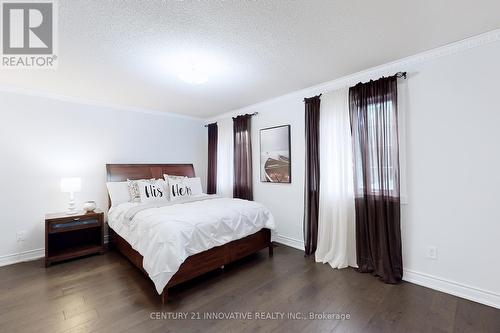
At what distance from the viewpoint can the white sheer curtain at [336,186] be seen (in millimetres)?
2859

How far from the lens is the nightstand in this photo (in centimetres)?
298

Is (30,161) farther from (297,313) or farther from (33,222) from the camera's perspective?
(297,313)

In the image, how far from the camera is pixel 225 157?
15.5 ft

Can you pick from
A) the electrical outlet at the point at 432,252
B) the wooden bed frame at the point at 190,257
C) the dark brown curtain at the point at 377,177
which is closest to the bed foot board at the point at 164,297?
the wooden bed frame at the point at 190,257

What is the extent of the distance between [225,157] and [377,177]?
293 cm

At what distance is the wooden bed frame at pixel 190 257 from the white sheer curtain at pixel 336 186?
0.84m

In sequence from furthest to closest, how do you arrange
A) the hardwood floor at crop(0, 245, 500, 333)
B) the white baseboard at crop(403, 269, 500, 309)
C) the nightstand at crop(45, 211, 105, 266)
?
the nightstand at crop(45, 211, 105, 266) → the white baseboard at crop(403, 269, 500, 309) → the hardwood floor at crop(0, 245, 500, 333)

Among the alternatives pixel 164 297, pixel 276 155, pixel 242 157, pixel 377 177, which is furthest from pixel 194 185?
pixel 377 177

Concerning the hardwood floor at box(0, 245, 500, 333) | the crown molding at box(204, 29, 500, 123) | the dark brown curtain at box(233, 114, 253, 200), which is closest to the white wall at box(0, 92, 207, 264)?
the hardwood floor at box(0, 245, 500, 333)

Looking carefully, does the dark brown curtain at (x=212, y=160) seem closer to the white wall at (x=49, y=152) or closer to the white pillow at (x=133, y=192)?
the white wall at (x=49, y=152)

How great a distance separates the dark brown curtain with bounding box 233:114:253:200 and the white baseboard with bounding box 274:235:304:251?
89cm

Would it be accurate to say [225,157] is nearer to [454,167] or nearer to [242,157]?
[242,157]

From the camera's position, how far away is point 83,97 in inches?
140

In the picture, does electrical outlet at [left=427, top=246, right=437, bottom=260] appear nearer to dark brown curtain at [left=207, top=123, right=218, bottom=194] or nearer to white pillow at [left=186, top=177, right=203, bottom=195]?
white pillow at [left=186, top=177, right=203, bottom=195]
